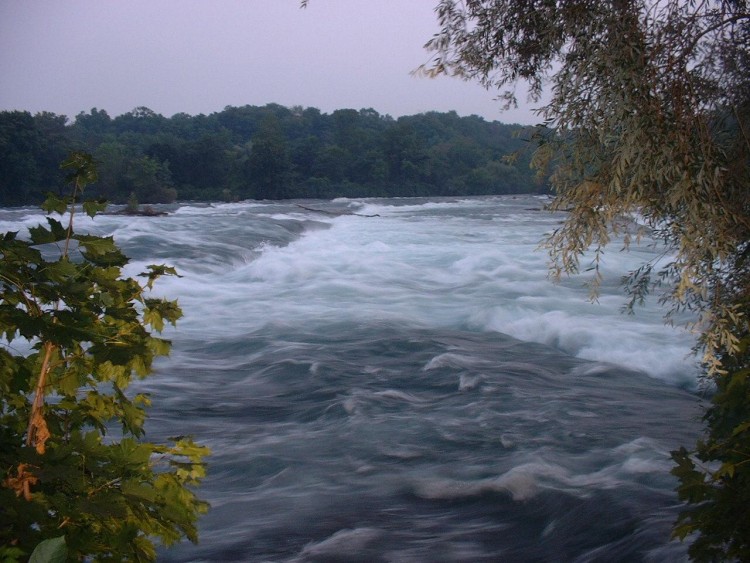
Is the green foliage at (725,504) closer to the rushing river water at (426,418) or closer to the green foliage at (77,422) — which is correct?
the green foliage at (77,422)

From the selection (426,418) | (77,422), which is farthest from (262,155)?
(77,422)

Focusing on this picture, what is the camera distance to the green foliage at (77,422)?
181cm

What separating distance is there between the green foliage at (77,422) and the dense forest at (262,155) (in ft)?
146

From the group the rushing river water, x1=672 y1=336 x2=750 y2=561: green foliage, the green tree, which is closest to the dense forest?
the rushing river water

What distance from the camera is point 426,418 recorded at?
739cm

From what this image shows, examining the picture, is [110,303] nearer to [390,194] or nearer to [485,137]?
[390,194]

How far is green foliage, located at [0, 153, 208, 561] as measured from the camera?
1.81 m

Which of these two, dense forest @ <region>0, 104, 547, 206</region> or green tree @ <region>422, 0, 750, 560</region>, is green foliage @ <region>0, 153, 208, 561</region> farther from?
dense forest @ <region>0, 104, 547, 206</region>

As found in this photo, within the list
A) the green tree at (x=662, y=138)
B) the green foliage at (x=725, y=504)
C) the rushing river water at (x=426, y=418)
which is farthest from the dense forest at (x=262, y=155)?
the green foliage at (x=725, y=504)

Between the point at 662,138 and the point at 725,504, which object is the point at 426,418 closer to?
the point at 662,138

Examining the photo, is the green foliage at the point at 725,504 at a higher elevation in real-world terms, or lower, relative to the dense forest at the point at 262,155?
lower

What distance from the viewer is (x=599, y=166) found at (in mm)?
5910

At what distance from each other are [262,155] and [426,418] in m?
74.8

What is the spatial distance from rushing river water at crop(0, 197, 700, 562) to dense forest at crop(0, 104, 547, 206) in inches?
1426
